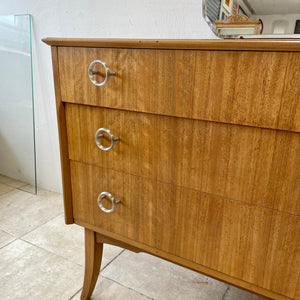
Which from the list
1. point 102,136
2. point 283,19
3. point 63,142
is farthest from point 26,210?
point 283,19

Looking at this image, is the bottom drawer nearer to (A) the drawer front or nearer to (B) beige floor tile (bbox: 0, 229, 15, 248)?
(A) the drawer front

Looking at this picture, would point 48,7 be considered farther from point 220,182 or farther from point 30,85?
point 220,182

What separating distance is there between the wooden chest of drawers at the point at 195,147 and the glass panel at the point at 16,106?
1058 mm

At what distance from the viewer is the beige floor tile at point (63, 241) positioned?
4.26 feet

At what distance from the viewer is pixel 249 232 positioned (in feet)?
2.08

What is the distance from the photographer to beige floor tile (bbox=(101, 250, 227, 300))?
3.62 ft

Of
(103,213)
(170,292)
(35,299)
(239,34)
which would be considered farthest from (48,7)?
(170,292)

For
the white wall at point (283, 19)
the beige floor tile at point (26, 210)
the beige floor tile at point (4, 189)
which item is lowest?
the beige floor tile at point (4, 189)

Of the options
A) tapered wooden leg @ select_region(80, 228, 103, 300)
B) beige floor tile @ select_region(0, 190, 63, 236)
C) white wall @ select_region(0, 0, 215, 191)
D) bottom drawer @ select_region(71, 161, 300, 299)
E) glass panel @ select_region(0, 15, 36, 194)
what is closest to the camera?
bottom drawer @ select_region(71, 161, 300, 299)

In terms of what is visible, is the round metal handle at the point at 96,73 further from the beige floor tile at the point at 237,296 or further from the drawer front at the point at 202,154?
the beige floor tile at the point at 237,296

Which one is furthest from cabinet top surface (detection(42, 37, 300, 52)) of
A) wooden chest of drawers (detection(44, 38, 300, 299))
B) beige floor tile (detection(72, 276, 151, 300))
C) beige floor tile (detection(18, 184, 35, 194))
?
beige floor tile (detection(18, 184, 35, 194))

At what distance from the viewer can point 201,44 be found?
22.3 inches

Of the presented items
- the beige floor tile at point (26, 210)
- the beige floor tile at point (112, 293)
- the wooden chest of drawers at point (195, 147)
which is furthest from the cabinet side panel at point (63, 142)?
the beige floor tile at point (26, 210)

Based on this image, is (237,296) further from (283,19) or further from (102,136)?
(283,19)
